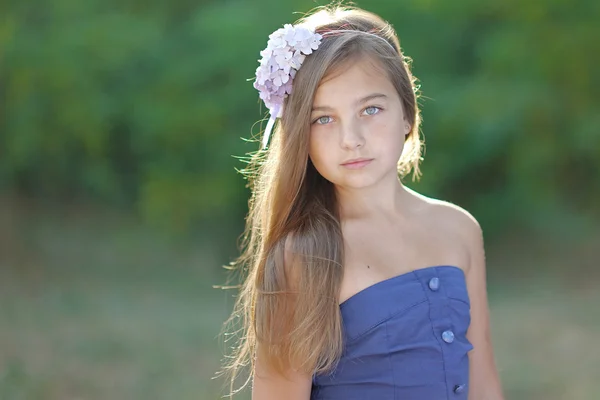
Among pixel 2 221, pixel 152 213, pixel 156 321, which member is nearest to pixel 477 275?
pixel 156 321

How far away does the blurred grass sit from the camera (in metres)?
3.32

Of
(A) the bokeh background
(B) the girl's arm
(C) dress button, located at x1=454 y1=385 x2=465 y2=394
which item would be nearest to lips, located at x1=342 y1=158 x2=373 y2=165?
(B) the girl's arm

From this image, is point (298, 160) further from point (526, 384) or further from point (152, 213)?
point (152, 213)

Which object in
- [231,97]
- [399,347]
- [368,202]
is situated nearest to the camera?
[399,347]

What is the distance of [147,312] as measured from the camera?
3.85 m

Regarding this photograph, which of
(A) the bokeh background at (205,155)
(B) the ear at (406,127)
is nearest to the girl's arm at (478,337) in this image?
(B) the ear at (406,127)

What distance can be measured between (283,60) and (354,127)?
209 mm

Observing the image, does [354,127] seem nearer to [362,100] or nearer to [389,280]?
[362,100]

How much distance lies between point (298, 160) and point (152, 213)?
102 inches

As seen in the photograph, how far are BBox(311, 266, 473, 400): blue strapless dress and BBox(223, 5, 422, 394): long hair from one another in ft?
0.14

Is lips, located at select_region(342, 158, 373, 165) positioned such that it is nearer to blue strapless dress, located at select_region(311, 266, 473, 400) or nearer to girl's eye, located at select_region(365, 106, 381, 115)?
girl's eye, located at select_region(365, 106, 381, 115)

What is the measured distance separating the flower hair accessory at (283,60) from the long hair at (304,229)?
2cm

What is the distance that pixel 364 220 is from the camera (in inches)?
72.4

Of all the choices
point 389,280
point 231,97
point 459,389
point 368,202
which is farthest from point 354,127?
point 231,97
